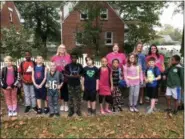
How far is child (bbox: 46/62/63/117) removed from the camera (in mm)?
7073

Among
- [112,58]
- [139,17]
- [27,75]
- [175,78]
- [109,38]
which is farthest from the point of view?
[139,17]

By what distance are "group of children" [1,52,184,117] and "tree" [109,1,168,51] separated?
2356 cm

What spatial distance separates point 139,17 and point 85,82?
29.1m

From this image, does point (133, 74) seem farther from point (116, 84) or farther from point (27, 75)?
point (27, 75)

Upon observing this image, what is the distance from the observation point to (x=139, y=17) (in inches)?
1379

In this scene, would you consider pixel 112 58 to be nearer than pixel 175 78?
No

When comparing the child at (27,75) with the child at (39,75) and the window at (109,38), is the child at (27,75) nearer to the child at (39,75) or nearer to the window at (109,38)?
the child at (39,75)

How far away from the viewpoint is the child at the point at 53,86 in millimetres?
7073

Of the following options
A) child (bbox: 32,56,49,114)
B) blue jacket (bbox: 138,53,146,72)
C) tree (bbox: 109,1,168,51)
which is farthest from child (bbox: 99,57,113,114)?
tree (bbox: 109,1,168,51)

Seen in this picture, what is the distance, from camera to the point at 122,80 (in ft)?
24.9

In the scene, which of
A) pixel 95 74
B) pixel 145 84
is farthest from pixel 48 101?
pixel 145 84

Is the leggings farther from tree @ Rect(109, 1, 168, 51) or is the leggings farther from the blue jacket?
tree @ Rect(109, 1, 168, 51)

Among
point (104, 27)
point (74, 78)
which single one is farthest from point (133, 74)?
point (104, 27)

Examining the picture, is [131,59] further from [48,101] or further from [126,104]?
[48,101]
